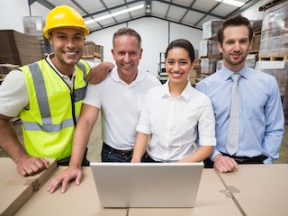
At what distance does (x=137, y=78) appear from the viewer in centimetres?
197

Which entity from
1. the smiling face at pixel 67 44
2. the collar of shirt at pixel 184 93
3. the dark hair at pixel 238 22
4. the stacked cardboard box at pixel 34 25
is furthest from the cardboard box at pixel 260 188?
the stacked cardboard box at pixel 34 25

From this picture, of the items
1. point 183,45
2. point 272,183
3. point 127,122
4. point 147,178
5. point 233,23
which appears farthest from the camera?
point 127,122

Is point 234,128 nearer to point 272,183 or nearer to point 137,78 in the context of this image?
point 272,183

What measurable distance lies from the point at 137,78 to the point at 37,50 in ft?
13.7

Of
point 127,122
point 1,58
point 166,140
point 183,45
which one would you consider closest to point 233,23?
point 183,45

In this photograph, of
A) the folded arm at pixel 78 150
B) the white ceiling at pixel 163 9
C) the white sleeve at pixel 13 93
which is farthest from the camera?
the white ceiling at pixel 163 9

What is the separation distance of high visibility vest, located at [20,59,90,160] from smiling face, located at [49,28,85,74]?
0.12m

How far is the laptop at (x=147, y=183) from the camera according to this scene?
902 millimetres

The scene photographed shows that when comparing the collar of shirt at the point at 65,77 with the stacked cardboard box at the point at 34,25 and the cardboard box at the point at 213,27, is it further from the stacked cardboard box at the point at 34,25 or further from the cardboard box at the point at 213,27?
the cardboard box at the point at 213,27

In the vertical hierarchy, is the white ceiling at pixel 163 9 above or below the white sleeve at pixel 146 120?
above

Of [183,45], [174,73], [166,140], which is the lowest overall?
[166,140]

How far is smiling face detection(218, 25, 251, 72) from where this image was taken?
66.3 inches

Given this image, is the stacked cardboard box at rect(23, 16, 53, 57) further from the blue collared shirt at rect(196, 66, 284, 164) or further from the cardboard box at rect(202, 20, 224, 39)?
the blue collared shirt at rect(196, 66, 284, 164)

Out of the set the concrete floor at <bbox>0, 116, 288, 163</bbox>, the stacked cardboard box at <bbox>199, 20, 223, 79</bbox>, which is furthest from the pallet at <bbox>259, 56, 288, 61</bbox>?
the stacked cardboard box at <bbox>199, 20, 223, 79</bbox>
